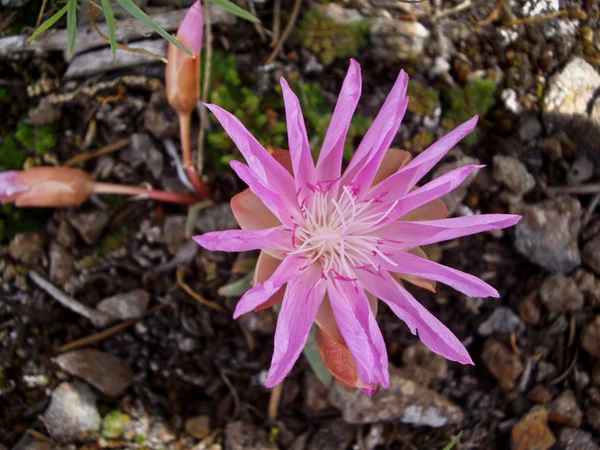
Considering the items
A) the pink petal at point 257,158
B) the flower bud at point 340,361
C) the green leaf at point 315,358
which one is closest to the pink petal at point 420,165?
the pink petal at point 257,158

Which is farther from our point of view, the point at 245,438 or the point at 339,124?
the point at 245,438

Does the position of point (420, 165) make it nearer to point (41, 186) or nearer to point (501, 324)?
point (501, 324)

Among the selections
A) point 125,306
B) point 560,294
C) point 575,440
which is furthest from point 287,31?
point 575,440

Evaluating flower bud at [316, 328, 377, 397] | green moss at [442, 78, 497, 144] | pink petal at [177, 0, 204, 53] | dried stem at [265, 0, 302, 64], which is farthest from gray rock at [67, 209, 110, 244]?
green moss at [442, 78, 497, 144]

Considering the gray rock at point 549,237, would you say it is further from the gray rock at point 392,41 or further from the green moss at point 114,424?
the green moss at point 114,424

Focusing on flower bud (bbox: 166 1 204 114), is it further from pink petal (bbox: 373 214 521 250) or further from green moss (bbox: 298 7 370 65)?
pink petal (bbox: 373 214 521 250)
